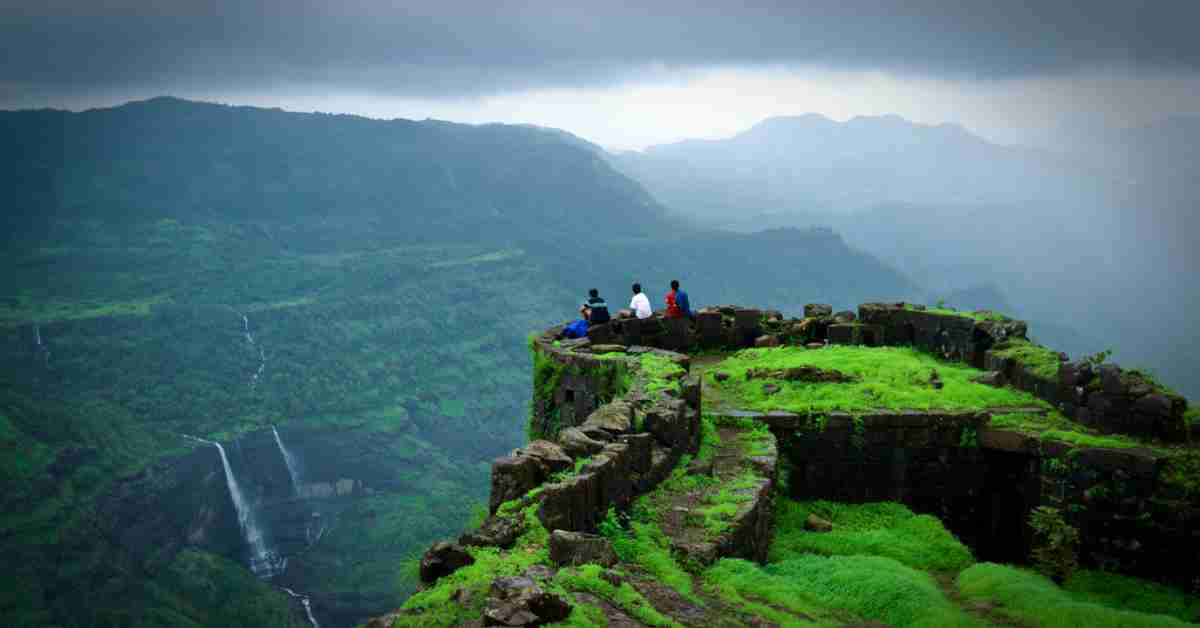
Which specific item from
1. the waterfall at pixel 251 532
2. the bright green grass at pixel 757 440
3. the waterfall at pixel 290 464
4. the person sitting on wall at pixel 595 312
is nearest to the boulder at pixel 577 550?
the bright green grass at pixel 757 440

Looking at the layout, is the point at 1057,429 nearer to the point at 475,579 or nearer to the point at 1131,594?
the point at 1131,594

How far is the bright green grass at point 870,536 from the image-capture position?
13766 millimetres

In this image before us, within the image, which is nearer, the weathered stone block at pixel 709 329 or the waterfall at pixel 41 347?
the weathered stone block at pixel 709 329

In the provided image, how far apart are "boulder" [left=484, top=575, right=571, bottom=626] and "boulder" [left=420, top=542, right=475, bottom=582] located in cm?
100

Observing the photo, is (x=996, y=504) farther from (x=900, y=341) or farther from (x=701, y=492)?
(x=900, y=341)

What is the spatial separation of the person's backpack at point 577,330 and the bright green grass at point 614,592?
1460cm

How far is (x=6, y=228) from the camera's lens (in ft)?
545

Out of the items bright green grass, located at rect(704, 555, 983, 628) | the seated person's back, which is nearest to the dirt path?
bright green grass, located at rect(704, 555, 983, 628)

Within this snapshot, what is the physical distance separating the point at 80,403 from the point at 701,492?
122 m

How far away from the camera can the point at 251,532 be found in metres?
98.1

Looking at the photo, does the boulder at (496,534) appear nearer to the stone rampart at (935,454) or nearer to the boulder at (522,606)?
the stone rampart at (935,454)

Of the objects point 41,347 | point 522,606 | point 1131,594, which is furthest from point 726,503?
point 41,347

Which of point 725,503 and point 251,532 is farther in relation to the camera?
point 251,532

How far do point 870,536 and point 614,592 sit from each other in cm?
742
